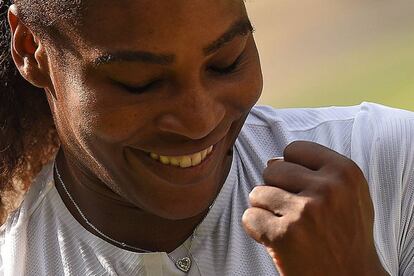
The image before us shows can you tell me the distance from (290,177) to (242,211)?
14.6 inches

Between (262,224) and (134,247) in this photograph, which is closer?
(262,224)

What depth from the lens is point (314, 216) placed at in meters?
1.62

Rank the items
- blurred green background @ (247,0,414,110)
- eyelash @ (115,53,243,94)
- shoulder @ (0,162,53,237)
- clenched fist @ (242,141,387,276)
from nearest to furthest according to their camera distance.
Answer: clenched fist @ (242,141,387,276) → eyelash @ (115,53,243,94) → shoulder @ (0,162,53,237) → blurred green background @ (247,0,414,110)

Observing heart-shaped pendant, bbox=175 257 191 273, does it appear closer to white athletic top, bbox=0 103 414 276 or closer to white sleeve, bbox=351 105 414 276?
white athletic top, bbox=0 103 414 276

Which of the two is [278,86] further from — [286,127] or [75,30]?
[75,30]

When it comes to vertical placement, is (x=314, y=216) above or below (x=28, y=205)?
above

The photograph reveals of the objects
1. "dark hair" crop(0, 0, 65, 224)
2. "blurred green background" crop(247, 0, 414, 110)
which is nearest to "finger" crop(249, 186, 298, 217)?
"dark hair" crop(0, 0, 65, 224)

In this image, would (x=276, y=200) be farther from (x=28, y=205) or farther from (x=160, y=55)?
(x=28, y=205)

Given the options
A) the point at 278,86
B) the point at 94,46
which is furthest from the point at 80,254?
the point at 278,86

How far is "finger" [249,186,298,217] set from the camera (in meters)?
1.63

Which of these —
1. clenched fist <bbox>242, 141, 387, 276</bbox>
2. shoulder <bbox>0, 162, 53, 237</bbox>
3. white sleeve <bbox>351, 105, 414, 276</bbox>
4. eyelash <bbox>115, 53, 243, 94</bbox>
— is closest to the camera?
clenched fist <bbox>242, 141, 387, 276</bbox>

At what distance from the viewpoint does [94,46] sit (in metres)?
1.77

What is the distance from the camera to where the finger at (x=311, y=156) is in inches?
66.1

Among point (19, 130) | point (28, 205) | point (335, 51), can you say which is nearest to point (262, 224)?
point (28, 205)
